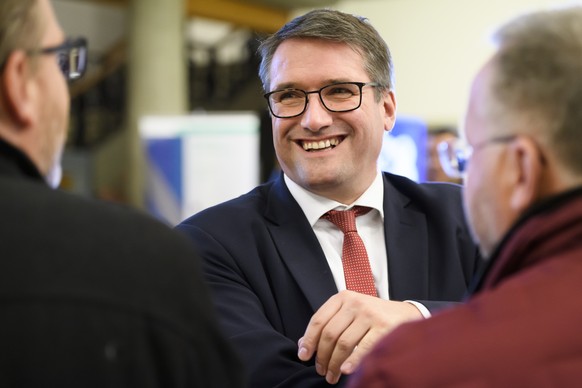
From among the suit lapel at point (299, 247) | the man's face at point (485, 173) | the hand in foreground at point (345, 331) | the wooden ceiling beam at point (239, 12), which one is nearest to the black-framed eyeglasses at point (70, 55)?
the man's face at point (485, 173)

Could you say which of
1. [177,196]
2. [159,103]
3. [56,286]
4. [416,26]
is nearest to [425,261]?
[56,286]

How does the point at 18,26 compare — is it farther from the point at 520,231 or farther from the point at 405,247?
the point at 405,247

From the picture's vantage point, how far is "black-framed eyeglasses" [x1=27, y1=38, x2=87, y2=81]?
4.22ft

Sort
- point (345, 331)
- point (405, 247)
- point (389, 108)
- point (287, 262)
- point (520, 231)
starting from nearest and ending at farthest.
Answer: point (520, 231)
point (345, 331)
point (287, 262)
point (405, 247)
point (389, 108)

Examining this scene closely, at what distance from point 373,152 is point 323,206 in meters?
0.24

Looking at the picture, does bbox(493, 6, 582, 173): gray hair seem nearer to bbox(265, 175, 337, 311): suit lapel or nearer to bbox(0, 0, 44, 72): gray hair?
bbox(0, 0, 44, 72): gray hair

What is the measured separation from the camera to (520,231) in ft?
3.95

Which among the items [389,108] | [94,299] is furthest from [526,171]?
[389,108]

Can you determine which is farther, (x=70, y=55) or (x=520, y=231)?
(x=70, y=55)

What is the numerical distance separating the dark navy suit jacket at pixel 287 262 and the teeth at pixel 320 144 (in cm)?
13

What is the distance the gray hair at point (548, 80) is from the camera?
1195 millimetres

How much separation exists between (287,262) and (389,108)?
0.64m

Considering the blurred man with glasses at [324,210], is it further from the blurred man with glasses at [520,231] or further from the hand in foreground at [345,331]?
the blurred man with glasses at [520,231]

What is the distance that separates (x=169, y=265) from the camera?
3.85ft
